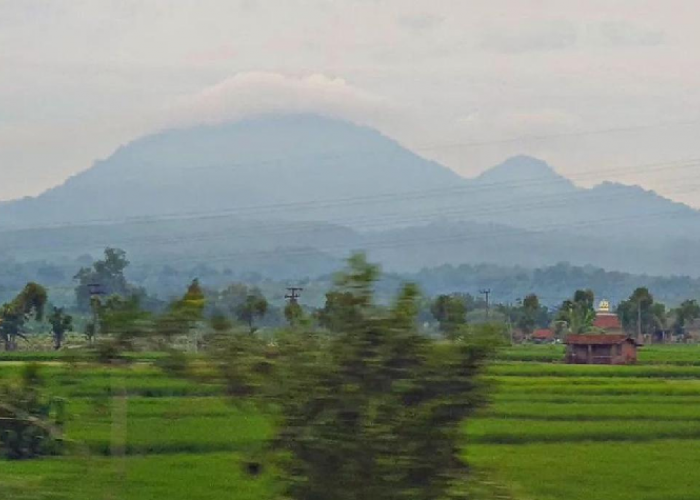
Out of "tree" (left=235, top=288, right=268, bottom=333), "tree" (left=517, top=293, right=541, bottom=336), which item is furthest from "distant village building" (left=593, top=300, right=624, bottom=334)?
"tree" (left=235, top=288, right=268, bottom=333)

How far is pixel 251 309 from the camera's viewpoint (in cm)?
652

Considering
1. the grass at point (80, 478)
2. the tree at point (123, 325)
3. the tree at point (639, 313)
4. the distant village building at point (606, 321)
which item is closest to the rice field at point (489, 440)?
the grass at point (80, 478)

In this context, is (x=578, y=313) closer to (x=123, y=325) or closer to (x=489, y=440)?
(x=489, y=440)

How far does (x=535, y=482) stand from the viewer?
12.5 metres

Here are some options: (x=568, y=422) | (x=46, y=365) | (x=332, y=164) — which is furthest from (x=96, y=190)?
(x=46, y=365)

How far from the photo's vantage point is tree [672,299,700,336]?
2608 inches

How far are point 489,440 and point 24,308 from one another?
17.1 metres

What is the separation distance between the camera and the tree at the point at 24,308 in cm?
2775

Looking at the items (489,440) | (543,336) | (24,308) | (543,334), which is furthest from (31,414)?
(543,334)

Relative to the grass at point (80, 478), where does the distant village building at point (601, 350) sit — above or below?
below

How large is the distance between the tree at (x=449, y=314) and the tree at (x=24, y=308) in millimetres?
22976

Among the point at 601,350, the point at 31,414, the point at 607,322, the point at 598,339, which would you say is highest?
the point at 31,414

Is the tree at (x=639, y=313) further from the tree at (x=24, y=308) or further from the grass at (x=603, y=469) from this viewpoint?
the grass at (x=603, y=469)

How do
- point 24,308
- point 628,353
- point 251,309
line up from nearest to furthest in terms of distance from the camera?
point 251,309, point 24,308, point 628,353
